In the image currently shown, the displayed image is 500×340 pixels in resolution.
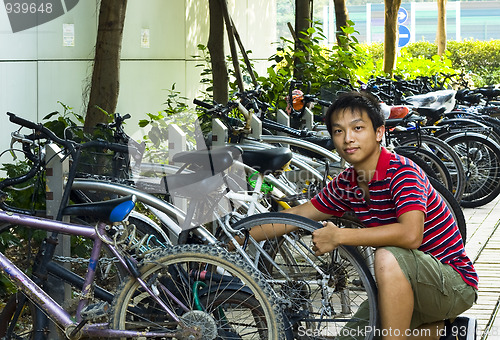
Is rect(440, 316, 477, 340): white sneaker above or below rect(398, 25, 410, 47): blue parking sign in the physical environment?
below

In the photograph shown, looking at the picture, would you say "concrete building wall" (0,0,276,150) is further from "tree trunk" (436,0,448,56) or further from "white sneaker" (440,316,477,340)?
"tree trunk" (436,0,448,56)

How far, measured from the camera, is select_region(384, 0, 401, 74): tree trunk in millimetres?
14211

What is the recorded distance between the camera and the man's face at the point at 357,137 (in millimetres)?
3748

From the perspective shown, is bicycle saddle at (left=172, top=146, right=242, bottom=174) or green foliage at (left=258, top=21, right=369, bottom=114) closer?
bicycle saddle at (left=172, top=146, right=242, bottom=174)

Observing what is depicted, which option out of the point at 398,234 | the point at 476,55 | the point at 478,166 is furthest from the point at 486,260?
the point at 476,55

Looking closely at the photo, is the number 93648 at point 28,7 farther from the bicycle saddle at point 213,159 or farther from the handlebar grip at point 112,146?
the bicycle saddle at point 213,159

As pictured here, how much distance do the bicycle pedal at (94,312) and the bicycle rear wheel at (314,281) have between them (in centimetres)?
72

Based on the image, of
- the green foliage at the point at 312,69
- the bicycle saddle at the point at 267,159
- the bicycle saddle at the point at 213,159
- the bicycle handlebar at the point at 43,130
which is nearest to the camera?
the bicycle handlebar at the point at 43,130

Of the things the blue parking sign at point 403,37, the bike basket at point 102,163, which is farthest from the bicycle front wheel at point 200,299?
the blue parking sign at point 403,37

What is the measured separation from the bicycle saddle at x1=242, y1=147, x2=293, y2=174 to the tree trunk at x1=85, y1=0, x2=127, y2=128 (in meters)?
2.48

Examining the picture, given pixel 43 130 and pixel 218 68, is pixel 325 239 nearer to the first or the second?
pixel 43 130

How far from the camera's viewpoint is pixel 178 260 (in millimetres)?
3496

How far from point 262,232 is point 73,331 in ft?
3.18

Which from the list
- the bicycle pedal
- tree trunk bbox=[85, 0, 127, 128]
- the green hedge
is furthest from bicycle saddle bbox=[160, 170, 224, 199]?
the green hedge
